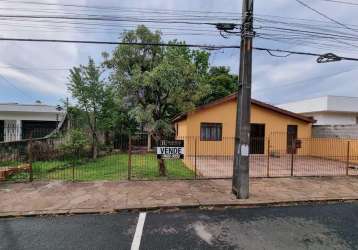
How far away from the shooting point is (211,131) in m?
18.7

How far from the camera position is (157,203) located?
7.12 m

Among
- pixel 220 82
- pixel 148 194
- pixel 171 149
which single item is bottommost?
pixel 148 194

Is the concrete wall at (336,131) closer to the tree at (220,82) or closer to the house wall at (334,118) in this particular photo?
the house wall at (334,118)

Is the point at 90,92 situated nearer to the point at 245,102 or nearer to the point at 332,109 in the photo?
the point at 245,102

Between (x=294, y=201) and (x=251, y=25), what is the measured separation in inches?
190

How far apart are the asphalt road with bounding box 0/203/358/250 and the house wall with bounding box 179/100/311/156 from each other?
11100 mm

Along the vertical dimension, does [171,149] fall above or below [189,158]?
above

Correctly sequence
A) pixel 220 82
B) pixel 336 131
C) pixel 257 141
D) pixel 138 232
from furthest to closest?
pixel 220 82 < pixel 257 141 < pixel 336 131 < pixel 138 232

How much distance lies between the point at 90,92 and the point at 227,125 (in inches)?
361

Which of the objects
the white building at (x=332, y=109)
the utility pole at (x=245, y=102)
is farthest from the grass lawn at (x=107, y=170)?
the white building at (x=332, y=109)

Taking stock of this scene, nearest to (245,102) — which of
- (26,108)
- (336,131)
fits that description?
(336,131)

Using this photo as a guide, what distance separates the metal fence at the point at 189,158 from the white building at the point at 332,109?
495cm

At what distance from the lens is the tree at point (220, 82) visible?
1103 inches

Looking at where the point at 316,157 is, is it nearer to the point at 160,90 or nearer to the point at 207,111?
the point at 207,111
